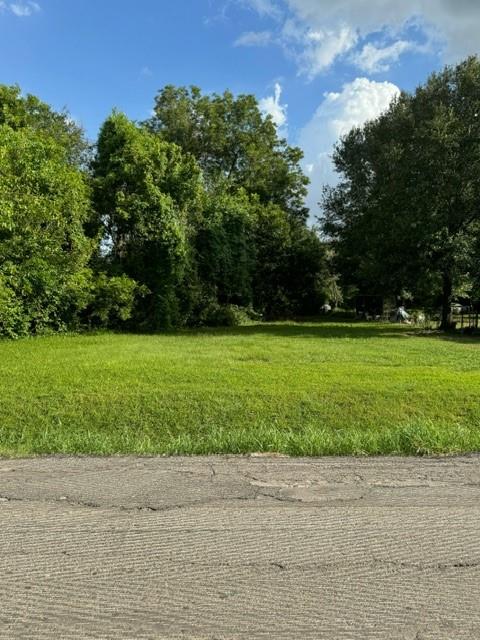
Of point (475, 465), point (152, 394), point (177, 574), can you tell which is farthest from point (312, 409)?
point (177, 574)

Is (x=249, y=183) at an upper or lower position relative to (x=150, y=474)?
upper

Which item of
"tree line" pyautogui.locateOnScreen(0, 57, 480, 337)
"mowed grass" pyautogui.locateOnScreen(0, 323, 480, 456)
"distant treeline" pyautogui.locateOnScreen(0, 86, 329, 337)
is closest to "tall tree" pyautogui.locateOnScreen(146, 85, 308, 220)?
"distant treeline" pyautogui.locateOnScreen(0, 86, 329, 337)

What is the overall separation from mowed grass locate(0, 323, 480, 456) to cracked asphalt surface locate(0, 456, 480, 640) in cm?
142

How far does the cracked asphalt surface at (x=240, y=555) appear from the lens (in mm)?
2844

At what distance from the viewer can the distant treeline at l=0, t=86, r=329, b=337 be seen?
2064 cm

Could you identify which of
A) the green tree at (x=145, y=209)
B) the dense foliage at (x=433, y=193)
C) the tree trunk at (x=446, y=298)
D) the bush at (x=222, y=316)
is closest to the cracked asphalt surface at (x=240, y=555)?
the dense foliage at (x=433, y=193)

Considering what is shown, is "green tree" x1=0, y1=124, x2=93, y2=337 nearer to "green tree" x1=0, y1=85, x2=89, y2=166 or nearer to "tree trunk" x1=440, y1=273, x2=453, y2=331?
"green tree" x1=0, y1=85, x2=89, y2=166

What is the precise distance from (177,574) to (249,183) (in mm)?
40148

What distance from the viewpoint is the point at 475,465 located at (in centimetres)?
594

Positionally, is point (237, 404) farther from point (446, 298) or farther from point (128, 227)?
point (446, 298)

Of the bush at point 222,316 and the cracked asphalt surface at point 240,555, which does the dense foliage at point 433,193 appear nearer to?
the bush at point 222,316

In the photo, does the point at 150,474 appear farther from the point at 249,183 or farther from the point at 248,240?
the point at 249,183

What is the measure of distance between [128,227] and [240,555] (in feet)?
79.4

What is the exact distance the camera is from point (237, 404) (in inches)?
416
